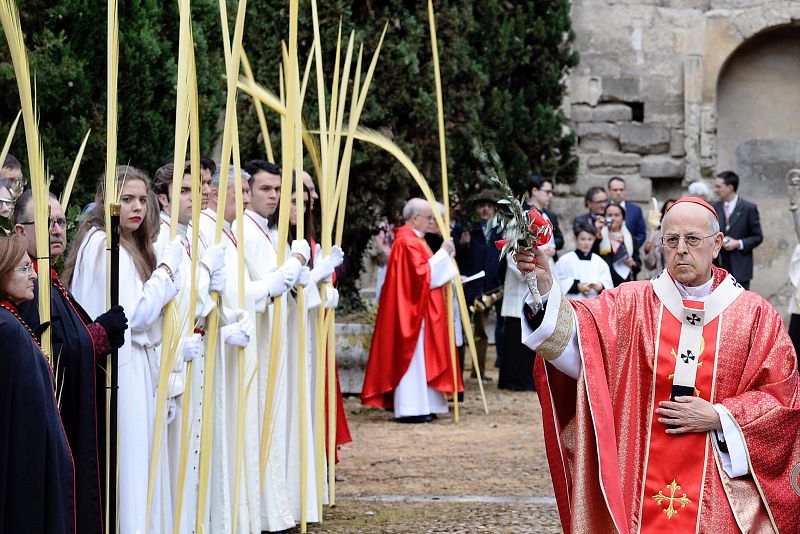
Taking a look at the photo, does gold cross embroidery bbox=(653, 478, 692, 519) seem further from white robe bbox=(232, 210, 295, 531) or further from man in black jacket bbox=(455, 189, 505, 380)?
man in black jacket bbox=(455, 189, 505, 380)

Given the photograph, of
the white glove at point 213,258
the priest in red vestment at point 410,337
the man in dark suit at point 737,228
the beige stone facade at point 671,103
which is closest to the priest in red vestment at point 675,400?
the white glove at point 213,258

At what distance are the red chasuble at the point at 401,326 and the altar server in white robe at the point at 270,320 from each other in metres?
3.56

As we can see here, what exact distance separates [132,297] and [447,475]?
3.41m

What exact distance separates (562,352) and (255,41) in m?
6.87

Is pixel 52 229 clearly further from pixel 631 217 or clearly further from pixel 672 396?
pixel 631 217

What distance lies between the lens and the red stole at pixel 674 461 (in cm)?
427

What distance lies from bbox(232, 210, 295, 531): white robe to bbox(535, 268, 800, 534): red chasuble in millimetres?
2168

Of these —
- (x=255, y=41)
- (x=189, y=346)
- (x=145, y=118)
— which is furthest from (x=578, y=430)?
(x=255, y=41)

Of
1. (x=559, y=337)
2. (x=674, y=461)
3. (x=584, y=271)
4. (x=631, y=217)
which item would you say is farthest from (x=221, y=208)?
(x=631, y=217)

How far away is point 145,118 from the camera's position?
707cm

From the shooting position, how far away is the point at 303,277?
6.32m

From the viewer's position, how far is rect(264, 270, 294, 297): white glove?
19.9 feet

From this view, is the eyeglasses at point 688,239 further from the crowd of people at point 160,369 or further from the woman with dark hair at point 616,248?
the woman with dark hair at point 616,248

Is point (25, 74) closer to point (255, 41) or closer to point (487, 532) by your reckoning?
point (487, 532)
